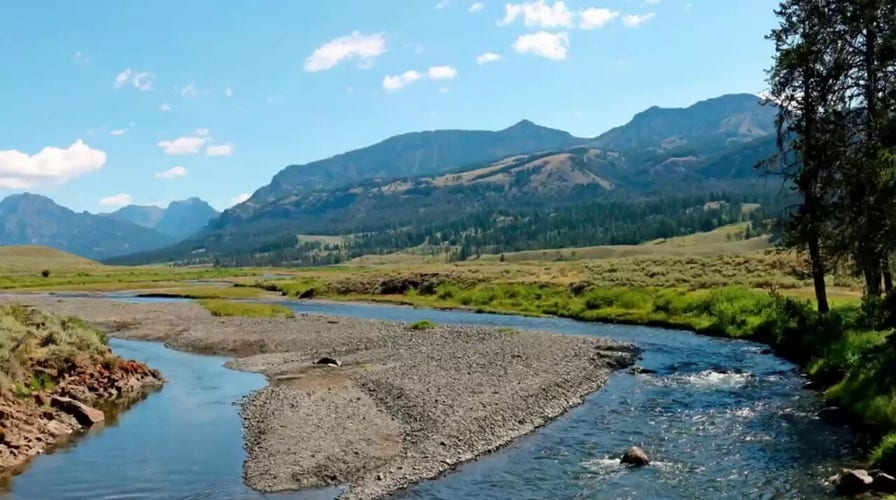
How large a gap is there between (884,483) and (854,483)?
736mm

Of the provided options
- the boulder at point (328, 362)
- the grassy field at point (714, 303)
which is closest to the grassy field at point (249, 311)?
the grassy field at point (714, 303)

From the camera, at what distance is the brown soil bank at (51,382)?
89.0ft

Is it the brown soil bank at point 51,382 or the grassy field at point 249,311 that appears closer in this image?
the brown soil bank at point 51,382

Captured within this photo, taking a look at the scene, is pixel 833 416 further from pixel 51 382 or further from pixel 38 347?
pixel 38 347

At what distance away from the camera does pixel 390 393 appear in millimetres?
34969

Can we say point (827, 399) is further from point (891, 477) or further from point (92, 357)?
point (92, 357)

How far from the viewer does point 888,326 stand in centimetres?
3155

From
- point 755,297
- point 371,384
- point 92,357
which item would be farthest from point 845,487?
point 755,297

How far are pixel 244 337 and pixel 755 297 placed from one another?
43699 millimetres

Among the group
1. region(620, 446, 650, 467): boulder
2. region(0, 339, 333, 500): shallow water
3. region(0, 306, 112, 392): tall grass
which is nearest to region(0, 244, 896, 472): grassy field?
region(620, 446, 650, 467): boulder

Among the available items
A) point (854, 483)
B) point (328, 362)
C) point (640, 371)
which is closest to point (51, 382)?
point (328, 362)

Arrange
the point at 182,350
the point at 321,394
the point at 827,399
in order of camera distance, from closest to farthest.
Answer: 1. the point at 827,399
2. the point at 321,394
3. the point at 182,350

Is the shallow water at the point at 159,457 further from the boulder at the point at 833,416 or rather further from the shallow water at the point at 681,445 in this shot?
the boulder at the point at 833,416

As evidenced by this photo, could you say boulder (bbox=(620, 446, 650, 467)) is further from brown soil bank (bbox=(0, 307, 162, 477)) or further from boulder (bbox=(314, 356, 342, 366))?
boulder (bbox=(314, 356, 342, 366))
